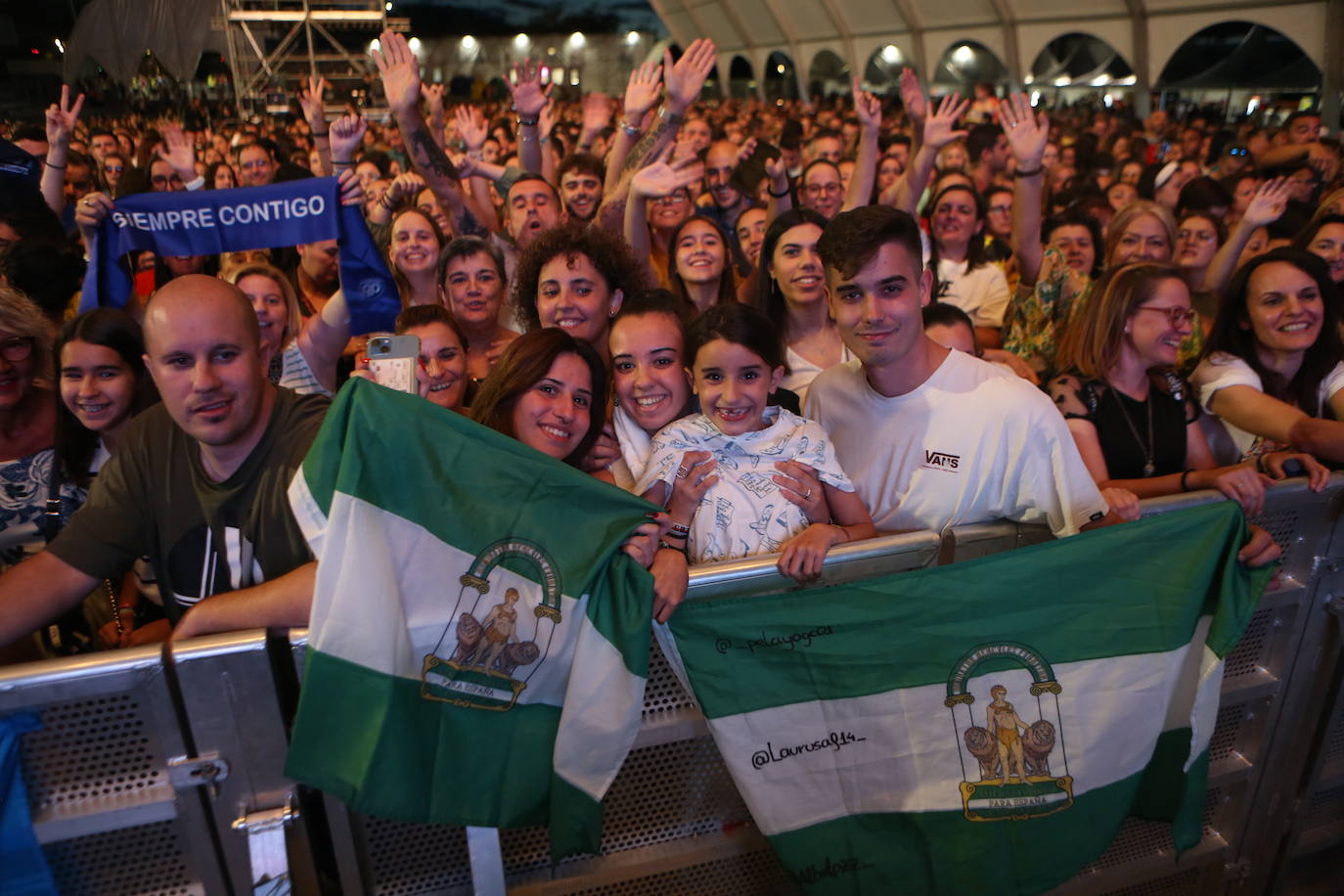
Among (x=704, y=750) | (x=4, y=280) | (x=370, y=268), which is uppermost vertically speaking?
(x=4, y=280)

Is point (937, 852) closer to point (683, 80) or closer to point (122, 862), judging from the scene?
point (122, 862)

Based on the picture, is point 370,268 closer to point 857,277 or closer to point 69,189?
point 857,277

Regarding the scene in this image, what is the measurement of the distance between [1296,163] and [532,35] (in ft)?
147

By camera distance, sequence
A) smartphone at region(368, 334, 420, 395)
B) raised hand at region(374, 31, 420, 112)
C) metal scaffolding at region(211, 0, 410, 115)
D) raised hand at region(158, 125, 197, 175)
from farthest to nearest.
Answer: metal scaffolding at region(211, 0, 410, 115) → raised hand at region(158, 125, 197, 175) → raised hand at region(374, 31, 420, 112) → smartphone at region(368, 334, 420, 395)

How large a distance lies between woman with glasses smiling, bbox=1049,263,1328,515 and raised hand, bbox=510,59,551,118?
384 cm

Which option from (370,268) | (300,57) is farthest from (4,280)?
(300,57)

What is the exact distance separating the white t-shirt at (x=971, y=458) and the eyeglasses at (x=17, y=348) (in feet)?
9.93

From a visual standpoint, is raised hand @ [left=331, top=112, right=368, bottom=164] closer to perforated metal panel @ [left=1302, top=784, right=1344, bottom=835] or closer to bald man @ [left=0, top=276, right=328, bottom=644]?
bald man @ [left=0, top=276, right=328, bottom=644]

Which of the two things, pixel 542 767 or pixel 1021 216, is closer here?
pixel 542 767

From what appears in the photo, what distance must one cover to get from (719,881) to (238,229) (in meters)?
2.94

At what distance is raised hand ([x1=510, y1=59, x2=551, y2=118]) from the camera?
5.55 metres

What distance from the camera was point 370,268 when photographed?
11.4 ft

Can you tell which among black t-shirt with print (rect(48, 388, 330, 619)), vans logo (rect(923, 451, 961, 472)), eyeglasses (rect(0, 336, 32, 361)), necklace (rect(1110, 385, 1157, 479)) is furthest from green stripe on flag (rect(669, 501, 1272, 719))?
eyeglasses (rect(0, 336, 32, 361))

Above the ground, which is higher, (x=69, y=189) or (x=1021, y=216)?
(x=69, y=189)
